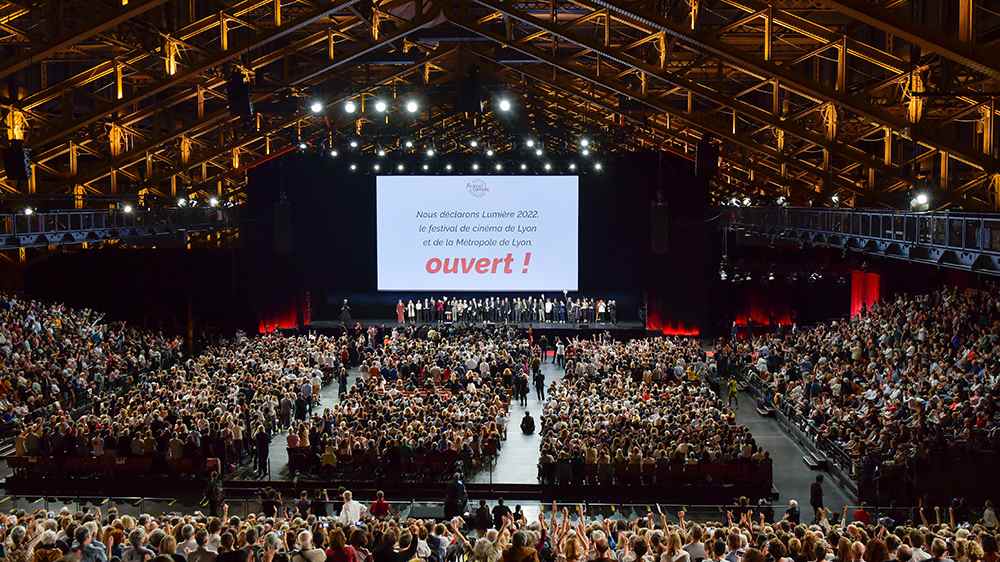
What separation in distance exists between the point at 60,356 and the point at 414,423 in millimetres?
12792

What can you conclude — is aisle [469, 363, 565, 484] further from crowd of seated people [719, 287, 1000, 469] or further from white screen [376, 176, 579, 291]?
white screen [376, 176, 579, 291]

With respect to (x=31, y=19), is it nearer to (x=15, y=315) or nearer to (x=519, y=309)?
(x=15, y=315)

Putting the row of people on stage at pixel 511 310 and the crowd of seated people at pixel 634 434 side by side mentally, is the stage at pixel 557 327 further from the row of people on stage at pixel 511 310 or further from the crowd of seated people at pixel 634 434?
the crowd of seated people at pixel 634 434

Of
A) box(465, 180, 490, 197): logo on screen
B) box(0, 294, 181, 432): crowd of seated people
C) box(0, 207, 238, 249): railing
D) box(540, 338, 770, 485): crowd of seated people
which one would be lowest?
box(540, 338, 770, 485): crowd of seated people

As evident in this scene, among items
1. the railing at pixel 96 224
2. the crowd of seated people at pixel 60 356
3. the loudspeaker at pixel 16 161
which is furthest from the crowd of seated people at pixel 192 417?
the loudspeaker at pixel 16 161

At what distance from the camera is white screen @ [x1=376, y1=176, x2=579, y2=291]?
1471 inches

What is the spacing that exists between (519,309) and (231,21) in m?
18.8

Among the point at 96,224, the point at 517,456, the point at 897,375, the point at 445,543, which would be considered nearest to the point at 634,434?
the point at 517,456

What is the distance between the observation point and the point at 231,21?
22047 mm

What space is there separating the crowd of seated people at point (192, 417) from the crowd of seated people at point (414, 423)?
4.37 feet

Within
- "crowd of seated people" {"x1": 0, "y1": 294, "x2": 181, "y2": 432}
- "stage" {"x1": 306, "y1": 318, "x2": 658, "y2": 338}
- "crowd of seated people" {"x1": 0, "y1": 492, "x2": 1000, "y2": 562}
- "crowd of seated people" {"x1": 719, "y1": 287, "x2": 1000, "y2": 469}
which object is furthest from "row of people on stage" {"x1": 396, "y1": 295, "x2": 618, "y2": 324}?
"crowd of seated people" {"x1": 0, "y1": 492, "x2": 1000, "y2": 562}

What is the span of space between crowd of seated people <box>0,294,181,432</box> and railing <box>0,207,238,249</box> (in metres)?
3.59

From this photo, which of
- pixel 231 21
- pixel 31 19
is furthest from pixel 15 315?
pixel 231 21

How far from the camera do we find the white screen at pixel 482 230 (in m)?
37.4
